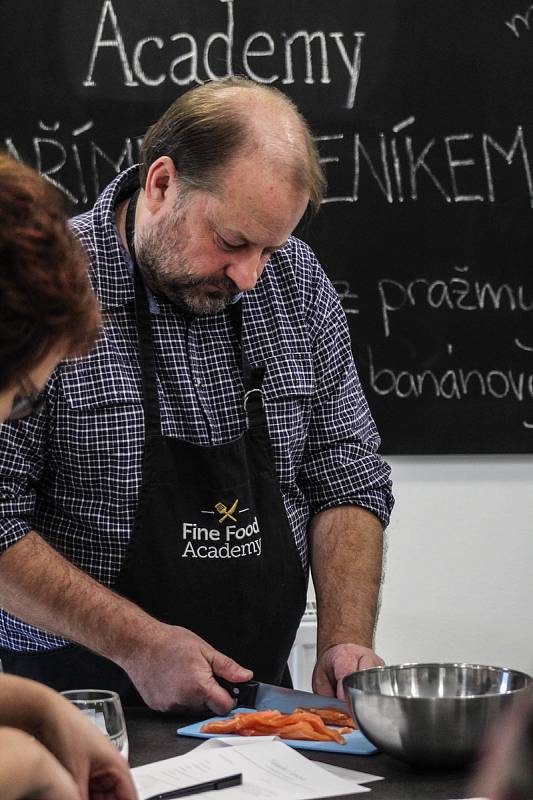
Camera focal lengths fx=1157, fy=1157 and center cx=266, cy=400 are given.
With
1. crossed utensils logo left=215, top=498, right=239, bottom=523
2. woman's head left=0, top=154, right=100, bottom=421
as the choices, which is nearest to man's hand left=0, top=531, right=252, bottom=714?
crossed utensils logo left=215, top=498, right=239, bottom=523

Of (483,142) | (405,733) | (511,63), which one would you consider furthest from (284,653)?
(511,63)

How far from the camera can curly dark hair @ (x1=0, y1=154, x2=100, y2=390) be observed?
2.82 feet

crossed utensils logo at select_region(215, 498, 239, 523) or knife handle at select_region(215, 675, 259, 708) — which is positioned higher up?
crossed utensils logo at select_region(215, 498, 239, 523)

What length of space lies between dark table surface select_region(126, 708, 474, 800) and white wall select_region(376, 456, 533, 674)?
1.34 meters

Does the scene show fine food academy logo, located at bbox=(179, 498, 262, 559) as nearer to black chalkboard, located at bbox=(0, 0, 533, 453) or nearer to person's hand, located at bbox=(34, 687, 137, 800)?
person's hand, located at bbox=(34, 687, 137, 800)

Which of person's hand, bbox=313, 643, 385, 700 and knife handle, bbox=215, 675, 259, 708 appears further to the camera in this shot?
person's hand, bbox=313, 643, 385, 700

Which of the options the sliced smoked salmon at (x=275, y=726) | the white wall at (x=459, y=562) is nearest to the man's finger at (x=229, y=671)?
the sliced smoked salmon at (x=275, y=726)

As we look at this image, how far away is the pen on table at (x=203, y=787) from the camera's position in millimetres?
1237

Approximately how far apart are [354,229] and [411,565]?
0.85 meters

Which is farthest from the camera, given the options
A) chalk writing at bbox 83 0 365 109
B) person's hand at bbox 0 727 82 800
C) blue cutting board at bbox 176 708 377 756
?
chalk writing at bbox 83 0 365 109

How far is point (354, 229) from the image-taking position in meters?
2.88

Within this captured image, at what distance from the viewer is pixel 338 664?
1834mm

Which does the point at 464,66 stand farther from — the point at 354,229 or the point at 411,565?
the point at 411,565

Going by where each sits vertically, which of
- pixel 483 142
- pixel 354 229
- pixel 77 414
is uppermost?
pixel 483 142
